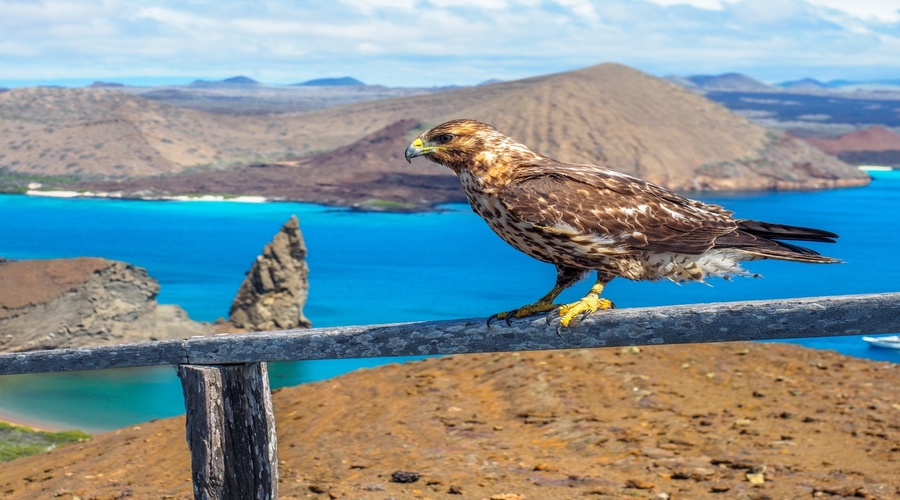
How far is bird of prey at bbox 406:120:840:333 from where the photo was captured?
5.22 m

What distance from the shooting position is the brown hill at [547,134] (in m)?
113

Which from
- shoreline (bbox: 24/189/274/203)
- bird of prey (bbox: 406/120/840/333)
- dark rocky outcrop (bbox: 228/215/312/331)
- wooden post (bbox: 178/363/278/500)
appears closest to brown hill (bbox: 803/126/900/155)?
shoreline (bbox: 24/189/274/203)

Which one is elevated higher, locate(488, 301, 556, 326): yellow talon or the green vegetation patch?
locate(488, 301, 556, 326): yellow talon

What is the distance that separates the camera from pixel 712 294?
174ft

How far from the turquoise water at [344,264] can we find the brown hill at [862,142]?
122 ft

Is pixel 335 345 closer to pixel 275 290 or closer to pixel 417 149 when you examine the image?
pixel 417 149

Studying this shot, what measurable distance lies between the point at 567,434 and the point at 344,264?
67632mm

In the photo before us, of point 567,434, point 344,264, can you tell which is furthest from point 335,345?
point 344,264

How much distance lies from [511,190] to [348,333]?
1.25 m

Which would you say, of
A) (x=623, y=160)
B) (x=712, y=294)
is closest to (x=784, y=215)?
(x=623, y=160)

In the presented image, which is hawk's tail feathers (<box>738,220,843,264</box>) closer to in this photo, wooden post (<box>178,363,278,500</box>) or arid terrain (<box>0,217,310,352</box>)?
wooden post (<box>178,363,278,500</box>)

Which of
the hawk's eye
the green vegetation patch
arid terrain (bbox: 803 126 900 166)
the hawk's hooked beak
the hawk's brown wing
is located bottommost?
the green vegetation patch

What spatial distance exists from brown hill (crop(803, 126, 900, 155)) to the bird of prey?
6128 inches

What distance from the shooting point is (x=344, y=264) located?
76375mm
